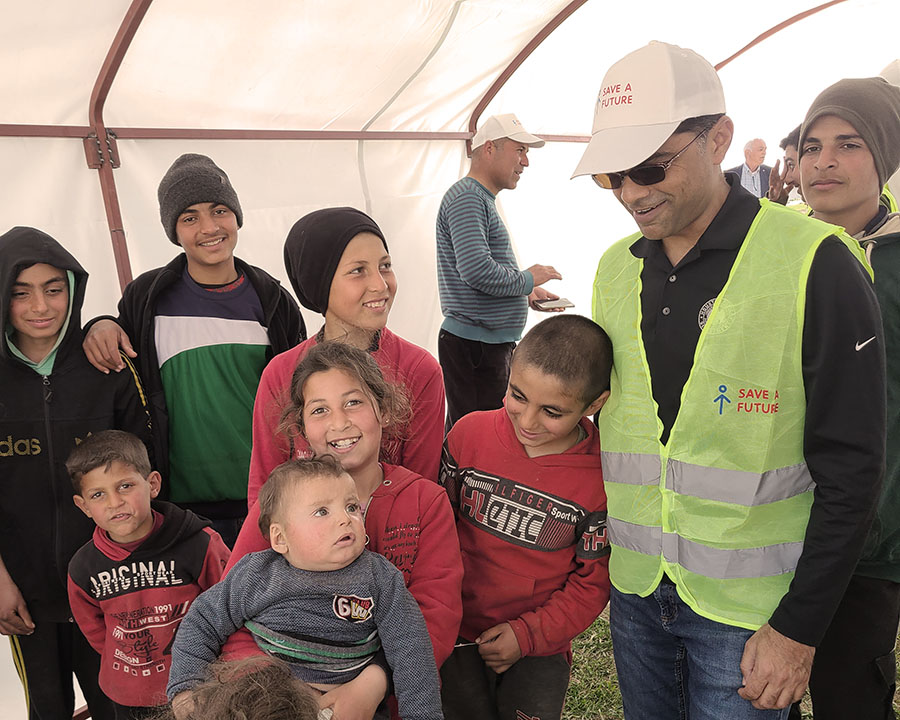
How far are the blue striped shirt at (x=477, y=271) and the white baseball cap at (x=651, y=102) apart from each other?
251 cm

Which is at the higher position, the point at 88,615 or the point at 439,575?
the point at 439,575

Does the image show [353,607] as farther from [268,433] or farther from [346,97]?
[346,97]

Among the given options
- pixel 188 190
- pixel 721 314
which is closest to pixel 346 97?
pixel 188 190

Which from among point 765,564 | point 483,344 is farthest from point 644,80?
point 483,344

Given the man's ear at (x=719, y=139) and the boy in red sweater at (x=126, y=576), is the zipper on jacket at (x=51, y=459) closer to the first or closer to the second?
the boy in red sweater at (x=126, y=576)

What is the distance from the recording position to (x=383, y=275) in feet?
7.06

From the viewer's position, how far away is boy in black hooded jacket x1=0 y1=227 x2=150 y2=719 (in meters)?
2.37

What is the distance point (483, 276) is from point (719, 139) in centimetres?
256

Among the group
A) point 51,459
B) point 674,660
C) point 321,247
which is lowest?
point 674,660

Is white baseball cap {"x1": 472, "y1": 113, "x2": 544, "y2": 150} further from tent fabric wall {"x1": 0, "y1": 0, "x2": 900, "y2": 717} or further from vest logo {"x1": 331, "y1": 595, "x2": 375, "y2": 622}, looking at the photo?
vest logo {"x1": 331, "y1": 595, "x2": 375, "y2": 622}

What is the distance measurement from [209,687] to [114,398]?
147 centimetres

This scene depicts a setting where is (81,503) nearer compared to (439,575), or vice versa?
(439,575)

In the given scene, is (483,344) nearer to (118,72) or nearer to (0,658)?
(118,72)

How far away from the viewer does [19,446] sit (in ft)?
7.80
